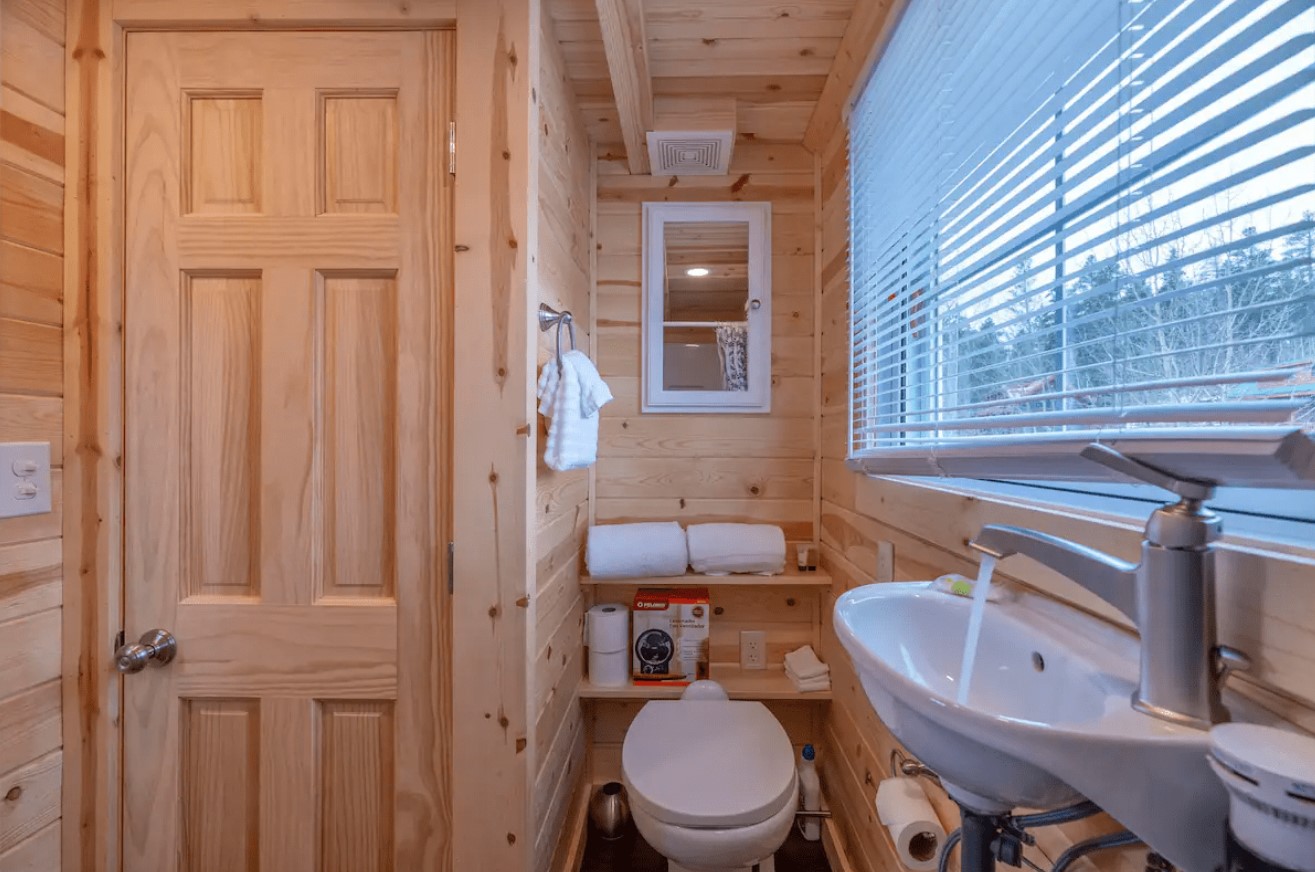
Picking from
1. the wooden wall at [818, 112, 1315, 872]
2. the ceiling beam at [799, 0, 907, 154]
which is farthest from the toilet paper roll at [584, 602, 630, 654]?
the ceiling beam at [799, 0, 907, 154]

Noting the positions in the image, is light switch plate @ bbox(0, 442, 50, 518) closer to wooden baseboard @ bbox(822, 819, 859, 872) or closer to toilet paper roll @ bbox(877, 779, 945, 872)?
toilet paper roll @ bbox(877, 779, 945, 872)

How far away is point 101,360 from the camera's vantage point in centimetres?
110

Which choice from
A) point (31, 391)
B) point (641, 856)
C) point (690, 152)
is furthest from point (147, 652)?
point (690, 152)

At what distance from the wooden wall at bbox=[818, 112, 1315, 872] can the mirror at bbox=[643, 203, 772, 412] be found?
0.74 feet

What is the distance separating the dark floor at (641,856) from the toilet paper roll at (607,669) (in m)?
0.48

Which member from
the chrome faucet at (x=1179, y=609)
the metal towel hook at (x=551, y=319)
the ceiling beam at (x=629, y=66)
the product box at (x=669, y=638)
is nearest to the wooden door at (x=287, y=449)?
the metal towel hook at (x=551, y=319)

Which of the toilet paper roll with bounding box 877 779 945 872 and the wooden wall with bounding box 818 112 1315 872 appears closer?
the wooden wall with bounding box 818 112 1315 872

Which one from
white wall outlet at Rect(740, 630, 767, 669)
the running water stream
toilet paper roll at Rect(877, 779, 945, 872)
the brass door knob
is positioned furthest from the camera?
white wall outlet at Rect(740, 630, 767, 669)

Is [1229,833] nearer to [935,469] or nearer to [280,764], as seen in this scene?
[935,469]

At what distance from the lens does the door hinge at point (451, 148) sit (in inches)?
43.8

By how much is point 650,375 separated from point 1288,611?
168cm

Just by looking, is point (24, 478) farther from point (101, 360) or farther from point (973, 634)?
point (973, 634)

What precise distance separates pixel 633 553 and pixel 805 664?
2.21 ft

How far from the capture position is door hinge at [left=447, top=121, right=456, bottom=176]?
3.65 ft
